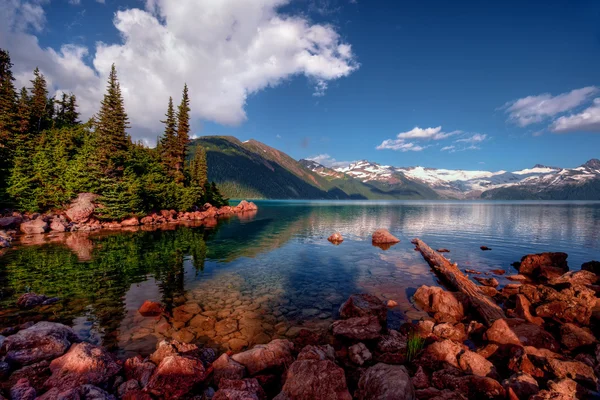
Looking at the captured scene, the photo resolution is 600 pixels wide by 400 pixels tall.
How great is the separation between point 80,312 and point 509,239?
184ft

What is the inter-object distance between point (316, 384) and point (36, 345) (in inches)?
404

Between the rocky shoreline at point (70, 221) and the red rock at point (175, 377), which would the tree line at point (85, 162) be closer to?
the rocky shoreline at point (70, 221)

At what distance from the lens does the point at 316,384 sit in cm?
720

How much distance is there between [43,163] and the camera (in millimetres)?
46938

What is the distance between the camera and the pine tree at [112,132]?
166 ft

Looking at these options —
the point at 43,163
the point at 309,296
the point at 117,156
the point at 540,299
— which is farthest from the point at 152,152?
the point at 540,299

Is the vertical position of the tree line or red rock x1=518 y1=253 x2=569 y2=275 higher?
the tree line

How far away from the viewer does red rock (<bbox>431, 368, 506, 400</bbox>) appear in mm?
7965

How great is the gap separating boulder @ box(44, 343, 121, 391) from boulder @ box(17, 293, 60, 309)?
30.3 feet

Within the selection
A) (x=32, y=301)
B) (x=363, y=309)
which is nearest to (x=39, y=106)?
(x=32, y=301)

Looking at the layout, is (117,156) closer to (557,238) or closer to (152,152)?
(152,152)

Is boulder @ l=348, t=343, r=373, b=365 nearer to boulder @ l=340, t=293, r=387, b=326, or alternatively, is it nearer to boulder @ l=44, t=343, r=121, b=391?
boulder @ l=340, t=293, r=387, b=326

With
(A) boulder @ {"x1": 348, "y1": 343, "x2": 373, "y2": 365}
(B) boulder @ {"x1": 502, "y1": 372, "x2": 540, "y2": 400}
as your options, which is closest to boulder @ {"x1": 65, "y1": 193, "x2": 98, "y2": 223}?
(A) boulder @ {"x1": 348, "y1": 343, "x2": 373, "y2": 365}

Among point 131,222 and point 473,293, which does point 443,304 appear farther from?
point 131,222
